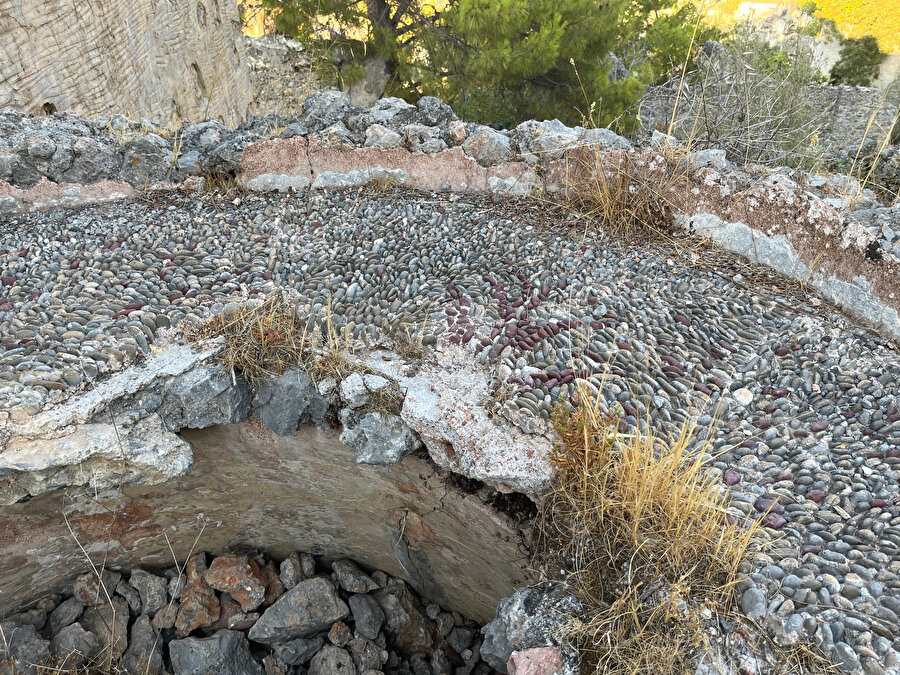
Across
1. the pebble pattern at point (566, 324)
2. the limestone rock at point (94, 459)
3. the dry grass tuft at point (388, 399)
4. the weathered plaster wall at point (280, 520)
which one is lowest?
the weathered plaster wall at point (280, 520)

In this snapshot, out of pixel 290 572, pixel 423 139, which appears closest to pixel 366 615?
pixel 290 572

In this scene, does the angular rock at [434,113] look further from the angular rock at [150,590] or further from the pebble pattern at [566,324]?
the angular rock at [150,590]

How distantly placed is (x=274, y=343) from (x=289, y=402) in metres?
0.28

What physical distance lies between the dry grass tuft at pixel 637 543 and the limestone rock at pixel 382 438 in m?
0.65

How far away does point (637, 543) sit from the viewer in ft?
6.29

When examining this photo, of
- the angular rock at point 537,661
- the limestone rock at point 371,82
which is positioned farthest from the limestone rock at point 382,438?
the limestone rock at point 371,82

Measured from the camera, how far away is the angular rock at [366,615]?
304 cm

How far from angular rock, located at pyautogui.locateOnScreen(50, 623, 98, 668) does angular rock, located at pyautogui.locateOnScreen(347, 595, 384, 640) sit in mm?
1268

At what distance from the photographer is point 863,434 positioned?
88.0 inches

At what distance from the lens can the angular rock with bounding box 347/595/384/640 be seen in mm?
3041

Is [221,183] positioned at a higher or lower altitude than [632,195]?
lower

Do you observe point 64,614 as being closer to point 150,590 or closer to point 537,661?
point 150,590

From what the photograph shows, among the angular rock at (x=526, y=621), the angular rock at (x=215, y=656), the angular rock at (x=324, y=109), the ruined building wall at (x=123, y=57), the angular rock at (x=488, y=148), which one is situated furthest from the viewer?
the ruined building wall at (x=123, y=57)

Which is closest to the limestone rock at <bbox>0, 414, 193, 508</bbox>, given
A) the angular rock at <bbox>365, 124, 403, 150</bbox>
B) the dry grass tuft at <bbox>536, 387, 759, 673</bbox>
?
the dry grass tuft at <bbox>536, 387, 759, 673</bbox>
